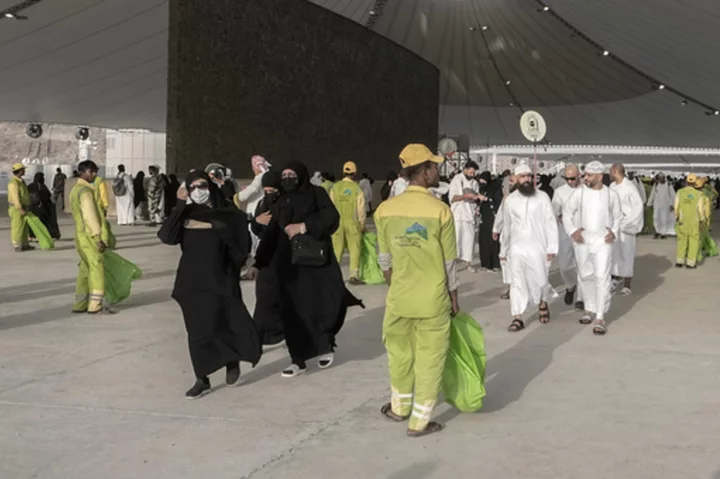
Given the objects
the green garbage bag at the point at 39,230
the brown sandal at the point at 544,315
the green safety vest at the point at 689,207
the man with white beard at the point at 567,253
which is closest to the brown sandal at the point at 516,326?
the brown sandal at the point at 544,315

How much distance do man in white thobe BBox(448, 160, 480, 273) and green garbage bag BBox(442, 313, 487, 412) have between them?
23.3 feet

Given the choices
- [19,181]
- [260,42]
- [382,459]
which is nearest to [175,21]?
[260,42]

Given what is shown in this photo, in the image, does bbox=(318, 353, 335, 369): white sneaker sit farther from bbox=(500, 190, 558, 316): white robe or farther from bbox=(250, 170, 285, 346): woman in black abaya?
bbox=(500, 190, 558, 316): white robe

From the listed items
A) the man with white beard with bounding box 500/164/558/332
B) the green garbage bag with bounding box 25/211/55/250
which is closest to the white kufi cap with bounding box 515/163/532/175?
the man with white beard with bounding box 500/164/558/332

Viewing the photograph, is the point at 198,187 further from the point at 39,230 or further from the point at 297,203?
the point at 39,230

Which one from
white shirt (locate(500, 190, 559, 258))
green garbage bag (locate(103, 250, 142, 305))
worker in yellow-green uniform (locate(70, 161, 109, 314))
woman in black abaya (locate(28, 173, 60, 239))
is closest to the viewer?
white shirt (locate(500, 190, 559, 258))

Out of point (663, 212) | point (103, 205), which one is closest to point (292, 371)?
point (103, 205)

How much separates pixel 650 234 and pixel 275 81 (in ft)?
35.6

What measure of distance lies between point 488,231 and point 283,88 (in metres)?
9.00

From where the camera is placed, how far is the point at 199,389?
540 cm

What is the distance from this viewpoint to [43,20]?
78.1 feet

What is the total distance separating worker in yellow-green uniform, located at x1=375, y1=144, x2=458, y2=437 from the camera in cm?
462

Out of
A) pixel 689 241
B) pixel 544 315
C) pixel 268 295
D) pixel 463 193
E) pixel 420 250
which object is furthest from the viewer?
pixel 689 241

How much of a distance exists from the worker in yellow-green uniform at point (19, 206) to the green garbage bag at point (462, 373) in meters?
11.0
